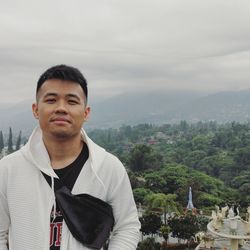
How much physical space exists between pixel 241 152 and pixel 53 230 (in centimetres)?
4900

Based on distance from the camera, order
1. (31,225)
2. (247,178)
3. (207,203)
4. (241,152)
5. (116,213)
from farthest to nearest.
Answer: (241,152) < (247,178) < (207,203) < (116,213) < (31,225)

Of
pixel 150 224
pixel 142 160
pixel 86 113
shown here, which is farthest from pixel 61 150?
pixel 142 160

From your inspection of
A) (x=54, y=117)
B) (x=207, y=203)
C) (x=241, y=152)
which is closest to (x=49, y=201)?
(x=54, y=117)

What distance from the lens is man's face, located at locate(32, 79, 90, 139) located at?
228cm

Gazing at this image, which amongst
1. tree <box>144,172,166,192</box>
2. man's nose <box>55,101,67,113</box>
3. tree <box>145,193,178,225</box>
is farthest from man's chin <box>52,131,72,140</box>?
tree <box>144,172,166,192</box>

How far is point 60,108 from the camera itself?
2.27 metres

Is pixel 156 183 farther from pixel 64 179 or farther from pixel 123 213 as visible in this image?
pixel 64 179

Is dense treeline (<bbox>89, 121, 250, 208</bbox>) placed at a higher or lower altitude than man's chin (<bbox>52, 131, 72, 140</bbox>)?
higher

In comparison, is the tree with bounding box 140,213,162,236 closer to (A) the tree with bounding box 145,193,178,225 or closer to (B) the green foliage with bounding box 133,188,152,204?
(A) the tree with bounding box 145,193,178,225

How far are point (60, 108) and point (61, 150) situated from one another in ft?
0.85

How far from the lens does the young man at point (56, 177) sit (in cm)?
225

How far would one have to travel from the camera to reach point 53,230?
2.27 m

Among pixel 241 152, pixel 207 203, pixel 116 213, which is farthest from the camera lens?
pixel 241 152

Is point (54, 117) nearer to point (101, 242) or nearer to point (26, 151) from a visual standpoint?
point (26, 151)
